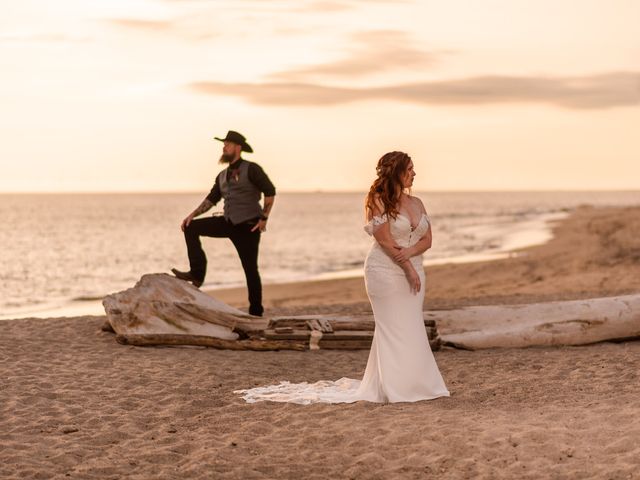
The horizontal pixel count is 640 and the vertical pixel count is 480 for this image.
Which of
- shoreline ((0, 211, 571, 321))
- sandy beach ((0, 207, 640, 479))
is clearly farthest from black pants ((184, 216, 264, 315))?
shoreline ((0, 211, 571, 321))

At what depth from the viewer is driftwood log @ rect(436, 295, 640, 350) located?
9961mm

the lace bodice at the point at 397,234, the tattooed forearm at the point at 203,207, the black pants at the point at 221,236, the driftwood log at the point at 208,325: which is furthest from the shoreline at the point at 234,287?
the lace bodice at the point at 397,234

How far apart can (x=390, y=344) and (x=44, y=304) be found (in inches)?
662

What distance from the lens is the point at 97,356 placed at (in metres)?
9.80

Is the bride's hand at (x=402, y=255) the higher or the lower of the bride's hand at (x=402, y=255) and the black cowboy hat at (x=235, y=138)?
the lower

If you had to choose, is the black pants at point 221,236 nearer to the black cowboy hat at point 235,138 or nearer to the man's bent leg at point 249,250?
the man's bent leg at point 249,250

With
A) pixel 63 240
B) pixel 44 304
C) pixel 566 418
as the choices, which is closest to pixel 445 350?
pixel 566 418

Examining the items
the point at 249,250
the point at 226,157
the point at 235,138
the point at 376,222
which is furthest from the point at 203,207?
the point at 376,222

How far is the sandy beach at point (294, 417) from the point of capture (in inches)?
224

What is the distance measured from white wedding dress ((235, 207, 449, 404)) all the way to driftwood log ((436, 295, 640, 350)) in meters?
2.76

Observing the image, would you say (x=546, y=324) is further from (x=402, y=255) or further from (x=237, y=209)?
(x=237, y=209)

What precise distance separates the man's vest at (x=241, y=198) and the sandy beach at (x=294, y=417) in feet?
5.77

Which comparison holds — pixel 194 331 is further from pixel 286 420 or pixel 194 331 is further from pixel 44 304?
pixel 44 304

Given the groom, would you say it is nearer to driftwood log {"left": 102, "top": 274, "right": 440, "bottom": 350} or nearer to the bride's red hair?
driftwood log {"left": 102, "top": 274, "right": 440, "bottom": 350}
